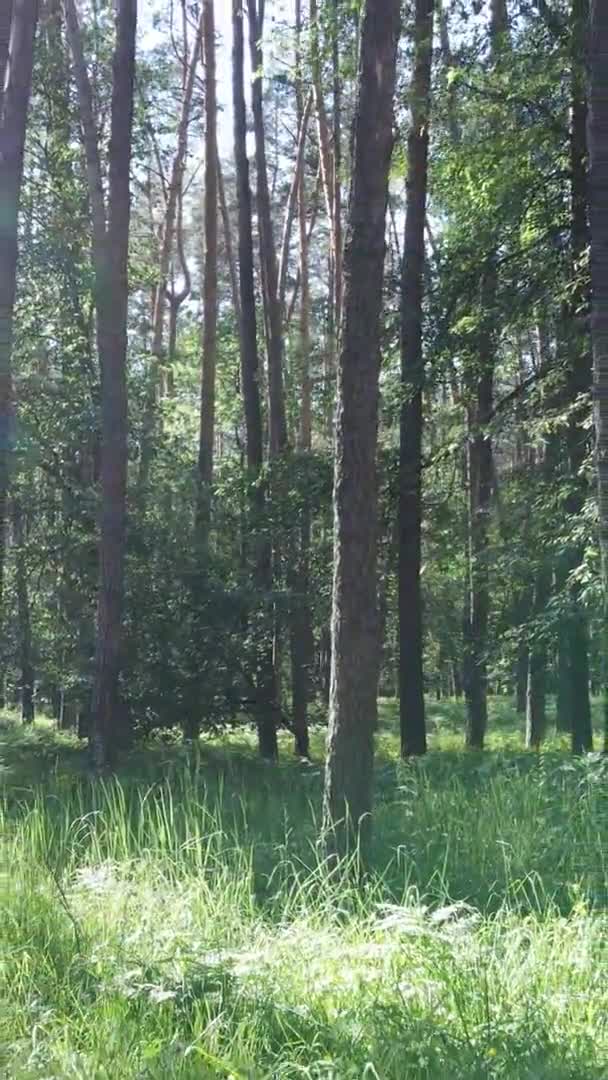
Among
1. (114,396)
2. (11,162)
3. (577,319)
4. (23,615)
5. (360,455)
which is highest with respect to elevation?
(11,162)

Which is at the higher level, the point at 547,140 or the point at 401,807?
the point at 547,140

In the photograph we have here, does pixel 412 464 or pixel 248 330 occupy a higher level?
pixel 248 330

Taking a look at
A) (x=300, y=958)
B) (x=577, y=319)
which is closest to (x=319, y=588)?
(x=577, y=319)

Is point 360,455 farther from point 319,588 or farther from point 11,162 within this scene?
point 319,588

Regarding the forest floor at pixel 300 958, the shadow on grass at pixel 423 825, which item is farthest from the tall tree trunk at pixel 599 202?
the shadow on grass at pixel 423 825

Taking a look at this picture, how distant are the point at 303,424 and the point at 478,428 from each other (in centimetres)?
1135

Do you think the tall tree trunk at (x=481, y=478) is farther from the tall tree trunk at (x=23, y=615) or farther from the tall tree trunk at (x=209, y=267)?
the tall tree trunk at (x=23, y=615)

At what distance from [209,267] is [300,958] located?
53.9ft

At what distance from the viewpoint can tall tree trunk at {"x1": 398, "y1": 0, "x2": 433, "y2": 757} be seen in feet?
46.2

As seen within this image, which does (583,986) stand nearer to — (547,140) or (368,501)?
(368,501)

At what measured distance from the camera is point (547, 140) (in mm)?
12258

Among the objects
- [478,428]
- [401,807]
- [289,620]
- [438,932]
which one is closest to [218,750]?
[289,620]

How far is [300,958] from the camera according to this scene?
4305mm

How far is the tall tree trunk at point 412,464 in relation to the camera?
14094 millimetres
